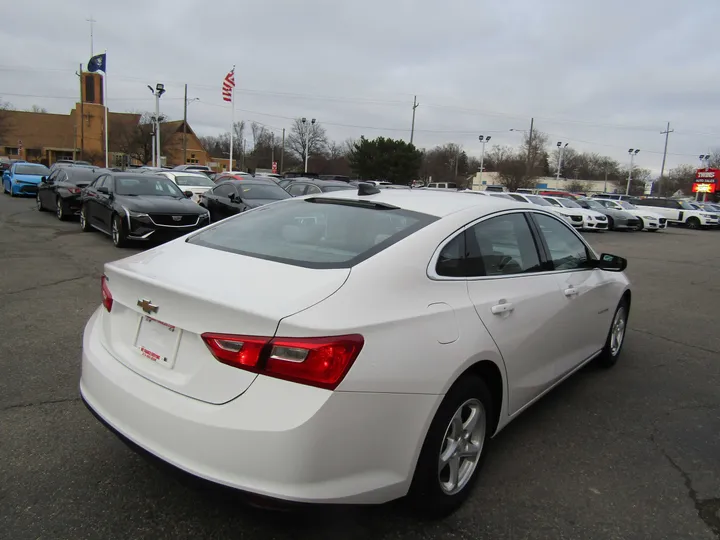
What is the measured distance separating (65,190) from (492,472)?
1500 cm

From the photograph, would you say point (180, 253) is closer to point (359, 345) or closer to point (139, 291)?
point (139, 291)

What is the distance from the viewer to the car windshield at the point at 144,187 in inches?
437

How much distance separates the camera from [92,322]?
287 cm

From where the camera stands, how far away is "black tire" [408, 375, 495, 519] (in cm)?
226

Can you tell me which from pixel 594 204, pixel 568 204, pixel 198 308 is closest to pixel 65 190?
pixel 198 308

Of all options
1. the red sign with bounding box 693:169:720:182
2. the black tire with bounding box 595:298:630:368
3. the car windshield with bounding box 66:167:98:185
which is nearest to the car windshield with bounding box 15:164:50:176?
the car windshield with bounding box 66:167:98:185

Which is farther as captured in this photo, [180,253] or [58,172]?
[58,172]

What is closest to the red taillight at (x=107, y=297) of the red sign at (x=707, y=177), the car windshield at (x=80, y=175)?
the car windshield at (x=80, y=175)

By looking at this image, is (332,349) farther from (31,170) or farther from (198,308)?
(31,170)

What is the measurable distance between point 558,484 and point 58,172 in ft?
58.9

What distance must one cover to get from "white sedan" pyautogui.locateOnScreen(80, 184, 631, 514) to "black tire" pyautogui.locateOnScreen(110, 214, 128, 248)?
7806 mm

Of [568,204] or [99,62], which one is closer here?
[568,204]

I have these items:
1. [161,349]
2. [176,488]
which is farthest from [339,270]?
[176,488]

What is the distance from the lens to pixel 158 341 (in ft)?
7.41
